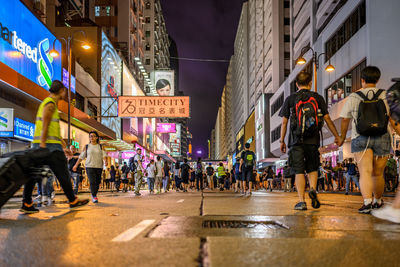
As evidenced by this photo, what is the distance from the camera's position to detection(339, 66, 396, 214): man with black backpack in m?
5.80

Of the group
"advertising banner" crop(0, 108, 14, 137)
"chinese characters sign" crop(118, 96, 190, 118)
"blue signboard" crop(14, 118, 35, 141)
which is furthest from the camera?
"chinese characters sign" crop(118, 96, 190, 118)

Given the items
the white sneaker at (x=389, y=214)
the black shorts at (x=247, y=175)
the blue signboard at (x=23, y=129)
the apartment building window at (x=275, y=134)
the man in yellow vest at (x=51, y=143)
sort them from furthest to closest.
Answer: the apartment building window at (x=275, y=134) → the blue signboard at (x=23, y=129) → the black shorts at (x=247, y=175) → the man in yellow vest at (x=51, y=143) → the white sneaker at (x=389, y=214)

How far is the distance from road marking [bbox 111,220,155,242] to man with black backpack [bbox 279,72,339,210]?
2.71 metres

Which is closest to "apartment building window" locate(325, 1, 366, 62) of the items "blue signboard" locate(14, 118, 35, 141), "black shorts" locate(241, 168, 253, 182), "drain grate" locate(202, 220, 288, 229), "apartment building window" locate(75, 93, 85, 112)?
"black shorts" locate(241, 168, 253, 182)

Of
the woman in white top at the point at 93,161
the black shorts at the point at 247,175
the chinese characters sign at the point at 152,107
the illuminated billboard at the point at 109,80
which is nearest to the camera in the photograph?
the woman in white top at the point at 93,161

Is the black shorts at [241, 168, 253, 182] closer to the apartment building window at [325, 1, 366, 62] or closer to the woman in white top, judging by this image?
the woman in white top

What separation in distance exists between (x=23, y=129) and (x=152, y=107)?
10.5 metres

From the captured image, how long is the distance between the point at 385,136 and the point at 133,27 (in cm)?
5598

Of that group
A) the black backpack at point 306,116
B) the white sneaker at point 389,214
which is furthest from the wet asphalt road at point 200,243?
the black backpack at point 306,116

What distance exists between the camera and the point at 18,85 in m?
17.8

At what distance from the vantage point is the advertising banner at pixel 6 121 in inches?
685

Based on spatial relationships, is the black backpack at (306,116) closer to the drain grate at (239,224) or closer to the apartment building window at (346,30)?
the drain grate at (239,224)

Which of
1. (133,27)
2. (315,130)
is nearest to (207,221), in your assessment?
(315,130)

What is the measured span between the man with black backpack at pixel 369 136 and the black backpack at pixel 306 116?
475mm
